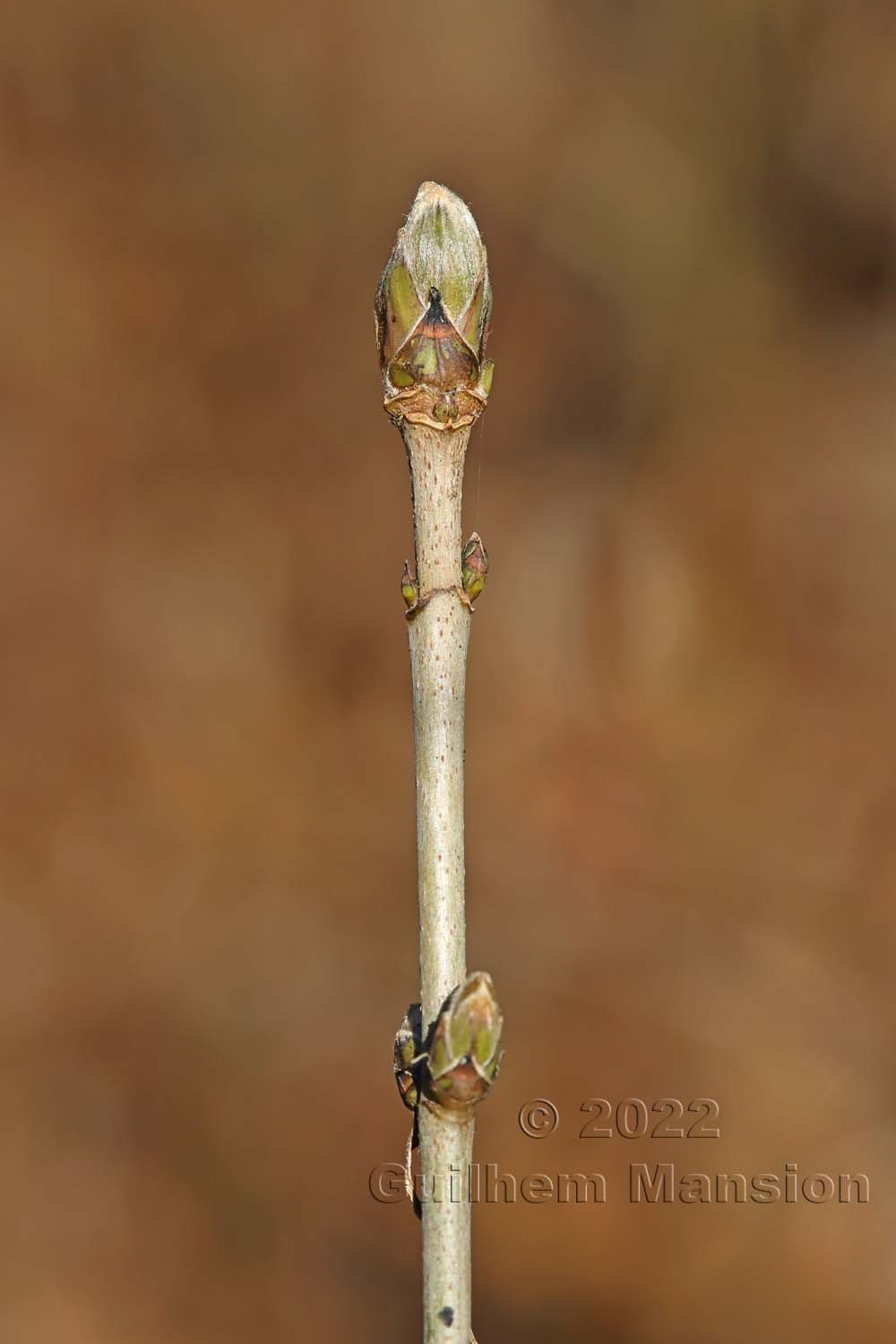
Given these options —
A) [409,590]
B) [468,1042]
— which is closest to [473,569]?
[409,590]

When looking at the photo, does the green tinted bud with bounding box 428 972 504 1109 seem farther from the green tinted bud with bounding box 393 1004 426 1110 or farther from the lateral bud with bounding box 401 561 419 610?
the lateral bud with bounding box 401 561 419 610

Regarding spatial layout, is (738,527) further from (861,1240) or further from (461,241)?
(461,241)

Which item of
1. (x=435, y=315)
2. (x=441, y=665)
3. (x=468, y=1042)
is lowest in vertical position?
(x=468, y=1042)

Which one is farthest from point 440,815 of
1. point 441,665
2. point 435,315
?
point 435,315

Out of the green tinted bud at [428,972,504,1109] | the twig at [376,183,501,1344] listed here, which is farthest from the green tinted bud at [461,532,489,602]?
the green tinted bud at [428,972,504,1109]

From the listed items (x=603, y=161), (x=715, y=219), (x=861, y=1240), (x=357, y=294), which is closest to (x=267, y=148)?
(x=357, y=294)

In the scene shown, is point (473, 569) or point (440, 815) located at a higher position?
point (473, 569)

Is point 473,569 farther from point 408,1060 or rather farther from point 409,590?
point 408,1060
